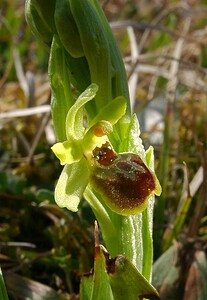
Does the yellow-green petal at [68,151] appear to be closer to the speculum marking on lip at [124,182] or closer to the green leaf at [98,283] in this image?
the speculum marking on lip at [124,182]

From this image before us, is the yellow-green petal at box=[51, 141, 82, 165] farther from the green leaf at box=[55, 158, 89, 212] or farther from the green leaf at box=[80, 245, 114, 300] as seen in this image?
the green leaf at box=[80, 245, 114, 300]

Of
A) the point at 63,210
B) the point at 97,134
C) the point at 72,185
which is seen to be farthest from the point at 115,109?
the point at 63,210

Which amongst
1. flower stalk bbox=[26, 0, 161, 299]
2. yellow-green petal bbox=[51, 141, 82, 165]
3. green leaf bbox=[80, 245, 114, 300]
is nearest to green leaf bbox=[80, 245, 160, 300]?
green leaf bbox=[80, 245, 114, 300]

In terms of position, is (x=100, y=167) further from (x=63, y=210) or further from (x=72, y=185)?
(x=63, y=210)

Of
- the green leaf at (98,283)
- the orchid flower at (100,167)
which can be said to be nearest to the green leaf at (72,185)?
the orchid flower at (100,167)

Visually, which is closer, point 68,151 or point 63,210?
point 68,151

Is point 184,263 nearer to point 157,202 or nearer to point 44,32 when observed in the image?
point 157,202

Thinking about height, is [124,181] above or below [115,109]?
below

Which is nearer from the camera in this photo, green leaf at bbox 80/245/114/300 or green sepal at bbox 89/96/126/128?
green leaf at bbox 80/245/114/300
